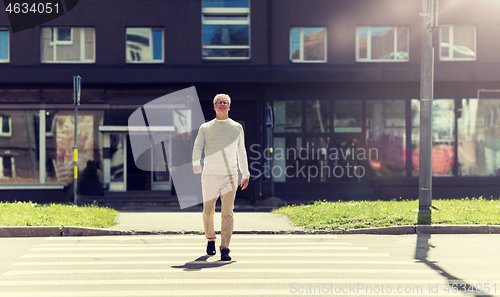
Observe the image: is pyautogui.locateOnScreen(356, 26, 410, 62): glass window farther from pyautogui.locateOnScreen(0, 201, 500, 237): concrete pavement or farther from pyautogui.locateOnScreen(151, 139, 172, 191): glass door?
pyautogui.locateOnScreen(0, 201, 500, 237): concrete pavement

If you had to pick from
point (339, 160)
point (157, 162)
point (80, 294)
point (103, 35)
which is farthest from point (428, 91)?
point (103, 35)

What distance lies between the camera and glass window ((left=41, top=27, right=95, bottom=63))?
17.4 meters

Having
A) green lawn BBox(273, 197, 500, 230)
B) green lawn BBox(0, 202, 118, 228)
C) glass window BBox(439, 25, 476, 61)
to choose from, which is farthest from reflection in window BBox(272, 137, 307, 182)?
green lawn BBox(0, 202, 118, 228)

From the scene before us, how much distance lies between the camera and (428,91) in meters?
10.7

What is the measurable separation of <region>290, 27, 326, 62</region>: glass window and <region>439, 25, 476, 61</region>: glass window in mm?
4426

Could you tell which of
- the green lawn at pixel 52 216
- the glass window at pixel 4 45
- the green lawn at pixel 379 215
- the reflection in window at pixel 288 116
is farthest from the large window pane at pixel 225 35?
the green lawn at pixel 52 216

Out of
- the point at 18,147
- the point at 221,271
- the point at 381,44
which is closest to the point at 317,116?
the point at 381,44

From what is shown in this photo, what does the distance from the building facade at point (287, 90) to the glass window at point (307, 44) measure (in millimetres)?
38

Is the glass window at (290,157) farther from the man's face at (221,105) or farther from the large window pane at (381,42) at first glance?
the man's face at (221,105)

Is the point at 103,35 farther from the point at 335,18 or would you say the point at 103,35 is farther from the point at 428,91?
the point at 428,91

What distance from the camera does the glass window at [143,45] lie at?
57.6 ft

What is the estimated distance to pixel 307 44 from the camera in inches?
706

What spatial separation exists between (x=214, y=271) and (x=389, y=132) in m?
13.3

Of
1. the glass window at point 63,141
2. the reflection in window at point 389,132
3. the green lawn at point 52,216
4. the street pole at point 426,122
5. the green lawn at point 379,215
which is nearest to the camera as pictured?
the green lawn at point 52,216
